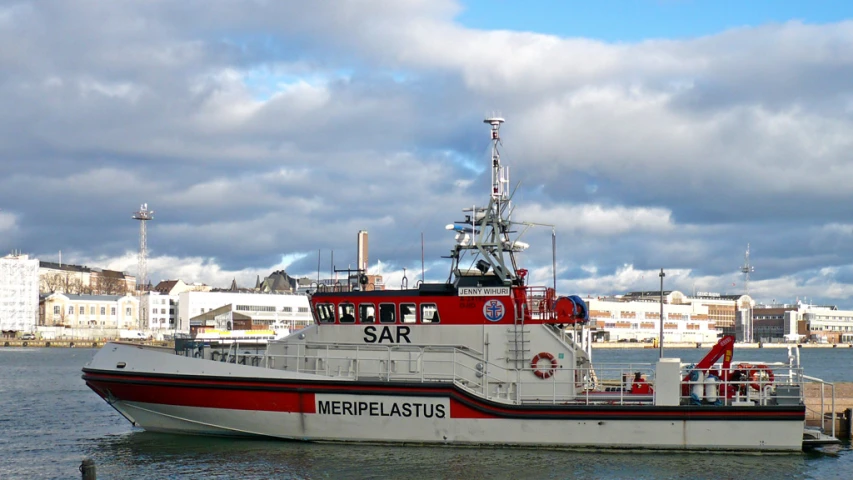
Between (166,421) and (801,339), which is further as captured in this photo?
(801,339)

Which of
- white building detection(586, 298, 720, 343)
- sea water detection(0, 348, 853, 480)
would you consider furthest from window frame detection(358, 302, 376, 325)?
white building detection(586, 298, 720, 343)

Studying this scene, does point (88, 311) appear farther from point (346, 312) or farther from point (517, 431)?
point (517, 431)

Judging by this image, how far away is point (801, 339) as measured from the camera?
163875mm

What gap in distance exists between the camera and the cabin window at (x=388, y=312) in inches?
807

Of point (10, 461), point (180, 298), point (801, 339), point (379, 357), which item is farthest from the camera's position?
point (801, 339)

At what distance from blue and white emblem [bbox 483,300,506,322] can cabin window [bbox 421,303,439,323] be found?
111cm

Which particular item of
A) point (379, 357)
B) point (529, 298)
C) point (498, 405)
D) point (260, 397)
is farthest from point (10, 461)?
point (529, 298)

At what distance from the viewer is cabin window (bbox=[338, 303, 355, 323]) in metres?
20.8

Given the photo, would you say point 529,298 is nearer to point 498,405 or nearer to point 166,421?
point 498,405

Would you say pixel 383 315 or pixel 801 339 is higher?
pixel 383 315

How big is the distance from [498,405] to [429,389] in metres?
1.50

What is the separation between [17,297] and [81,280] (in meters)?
44.2

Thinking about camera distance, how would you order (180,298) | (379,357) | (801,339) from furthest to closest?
1. (801,339)
2. (180,298)
3. (379,357)

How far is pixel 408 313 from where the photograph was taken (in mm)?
20438
